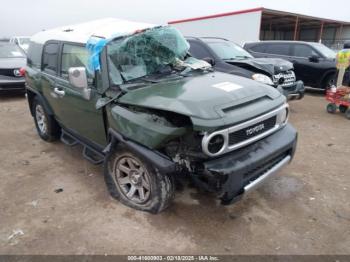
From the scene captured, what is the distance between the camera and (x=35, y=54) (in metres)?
4.86

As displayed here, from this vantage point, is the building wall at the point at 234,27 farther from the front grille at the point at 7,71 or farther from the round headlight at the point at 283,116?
the round headlight at the point at 283,116

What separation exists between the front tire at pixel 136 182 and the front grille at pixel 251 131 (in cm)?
71

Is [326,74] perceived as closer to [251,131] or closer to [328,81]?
[328,81]

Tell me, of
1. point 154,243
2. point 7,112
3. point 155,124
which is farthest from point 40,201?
point 7,112

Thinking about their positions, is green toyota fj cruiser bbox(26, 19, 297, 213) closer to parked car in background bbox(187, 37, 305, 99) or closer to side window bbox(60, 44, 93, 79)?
side window bbox(60, 44, 93, 79)

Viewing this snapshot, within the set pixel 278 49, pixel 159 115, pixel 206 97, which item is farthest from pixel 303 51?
pixel 159 115

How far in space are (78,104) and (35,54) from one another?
1.92m

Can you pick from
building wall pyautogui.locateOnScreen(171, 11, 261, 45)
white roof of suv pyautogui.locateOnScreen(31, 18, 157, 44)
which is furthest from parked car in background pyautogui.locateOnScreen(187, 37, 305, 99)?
building wall pyautogui.locateOnScreen(171, 11, 261, 45)

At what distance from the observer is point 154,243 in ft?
8.82

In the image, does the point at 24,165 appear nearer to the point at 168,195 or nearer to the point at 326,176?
the point at 168,195

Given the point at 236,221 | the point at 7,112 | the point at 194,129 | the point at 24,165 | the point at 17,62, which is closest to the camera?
the point at 194,129

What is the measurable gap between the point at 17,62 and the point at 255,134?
346 inches

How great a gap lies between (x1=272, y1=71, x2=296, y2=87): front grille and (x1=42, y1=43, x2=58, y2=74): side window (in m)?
4.49


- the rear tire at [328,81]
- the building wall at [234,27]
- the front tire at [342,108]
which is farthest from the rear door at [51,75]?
the building wall at [234,27]
